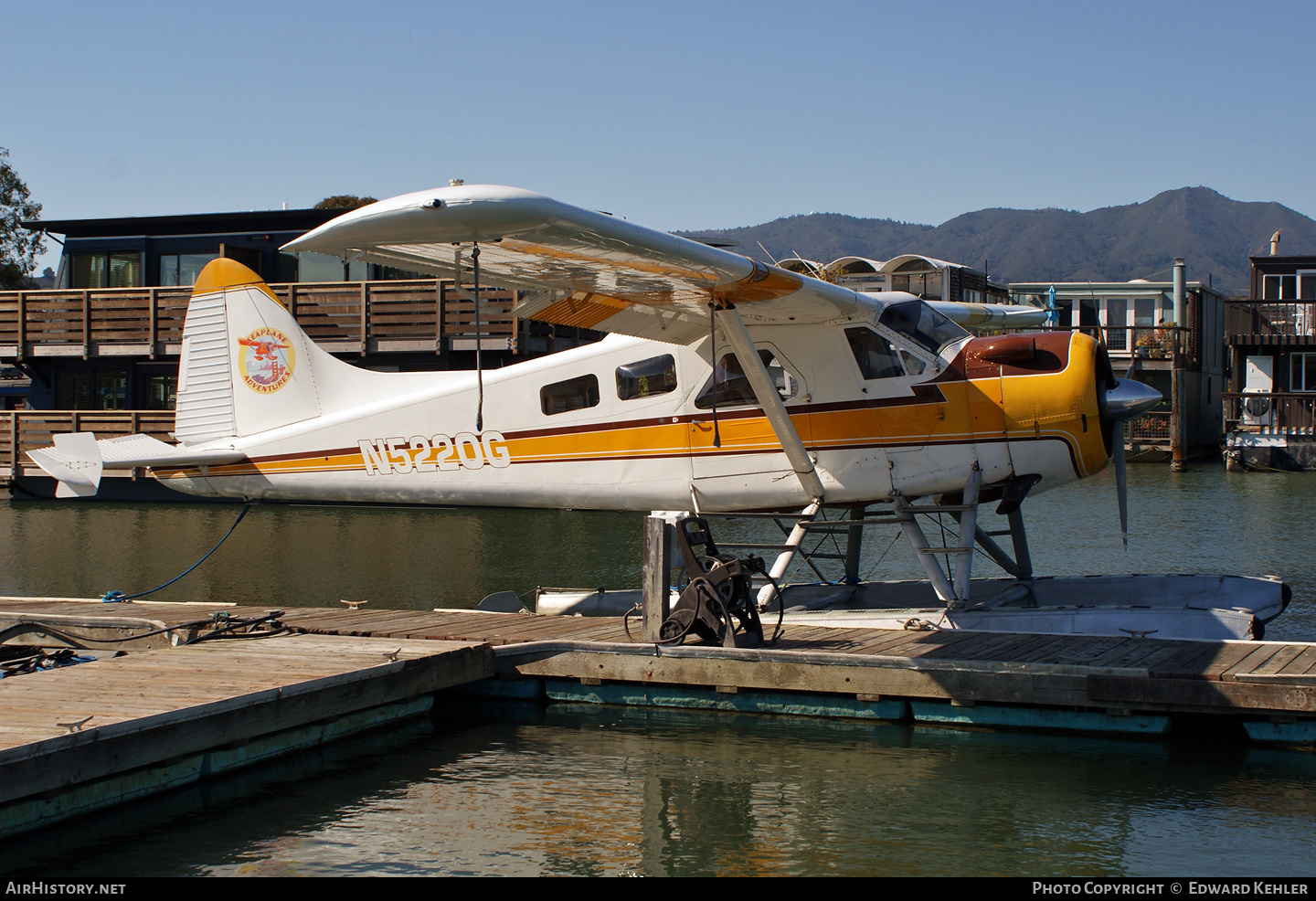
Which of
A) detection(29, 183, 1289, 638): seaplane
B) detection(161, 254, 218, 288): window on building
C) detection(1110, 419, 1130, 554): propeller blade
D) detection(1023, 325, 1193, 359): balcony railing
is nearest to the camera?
detection(29, 183, 1289, 638): seaplane

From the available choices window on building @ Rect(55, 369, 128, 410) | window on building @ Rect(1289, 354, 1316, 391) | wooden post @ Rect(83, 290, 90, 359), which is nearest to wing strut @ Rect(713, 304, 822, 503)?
wooden post @ Rect(83, 290, 90, 359)

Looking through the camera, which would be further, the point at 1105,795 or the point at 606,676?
the point at 606,676

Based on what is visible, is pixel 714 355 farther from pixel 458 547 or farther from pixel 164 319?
pixel 164 319

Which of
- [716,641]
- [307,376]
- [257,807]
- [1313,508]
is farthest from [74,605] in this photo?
[1313,508]

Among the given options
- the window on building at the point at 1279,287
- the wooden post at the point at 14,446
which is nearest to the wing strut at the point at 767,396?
the wooden post at the point at 14,446

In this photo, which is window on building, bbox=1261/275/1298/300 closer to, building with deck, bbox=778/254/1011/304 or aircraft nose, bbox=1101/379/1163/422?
building with deck, bbox=778/254/1011/304

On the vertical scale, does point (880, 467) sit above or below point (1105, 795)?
above

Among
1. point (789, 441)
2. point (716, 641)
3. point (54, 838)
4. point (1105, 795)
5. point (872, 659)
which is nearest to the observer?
point (54, 838)

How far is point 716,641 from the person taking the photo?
25.5 feet

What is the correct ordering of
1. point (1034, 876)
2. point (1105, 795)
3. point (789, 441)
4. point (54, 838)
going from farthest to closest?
1. point (789, 441)
2. point (1105, 795)
3. point (54, 838)
4. point (1034, 876)

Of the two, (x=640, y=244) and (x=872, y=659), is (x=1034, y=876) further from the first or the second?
(x=640, y=244)

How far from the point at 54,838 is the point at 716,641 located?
4185 mm

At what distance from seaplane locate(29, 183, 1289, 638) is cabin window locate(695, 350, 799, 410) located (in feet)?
0.06

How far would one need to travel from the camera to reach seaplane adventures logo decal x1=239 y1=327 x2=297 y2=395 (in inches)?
415
